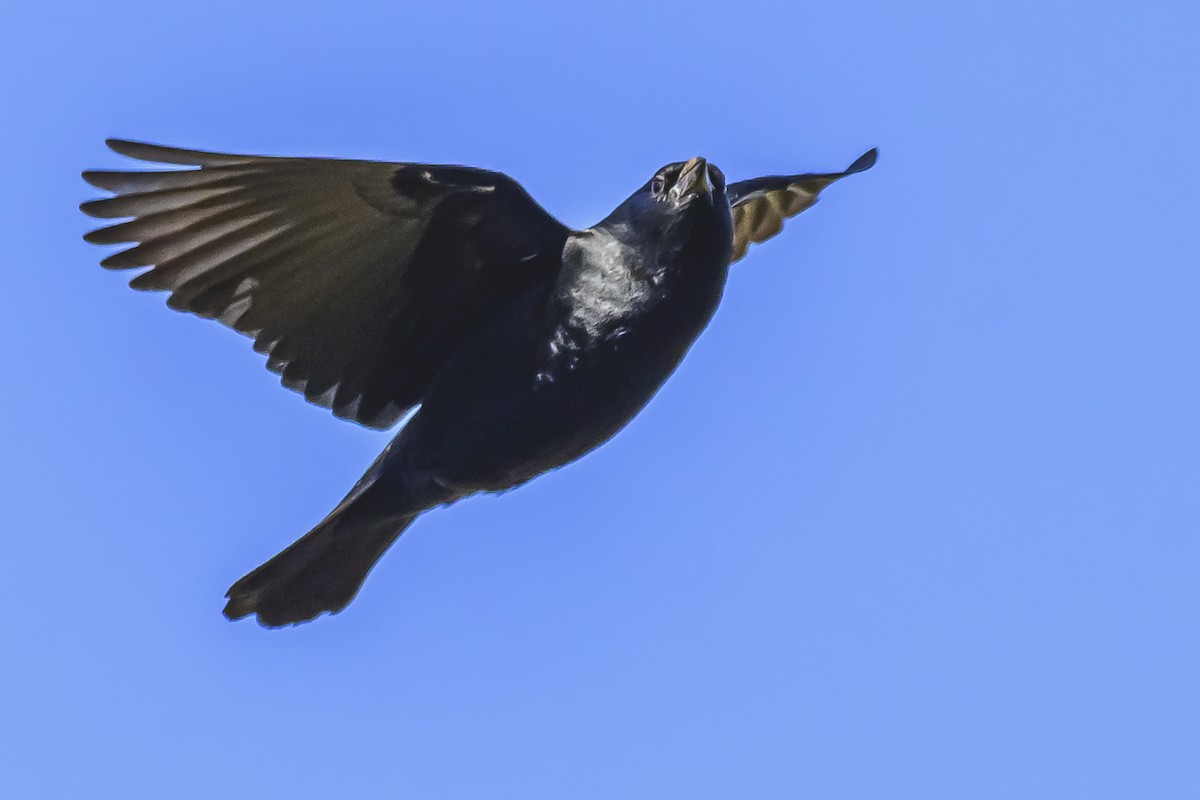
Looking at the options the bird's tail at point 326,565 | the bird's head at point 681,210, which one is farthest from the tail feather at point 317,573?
the bird's head at point 681,210

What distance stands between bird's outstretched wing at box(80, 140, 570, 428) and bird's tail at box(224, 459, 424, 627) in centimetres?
57

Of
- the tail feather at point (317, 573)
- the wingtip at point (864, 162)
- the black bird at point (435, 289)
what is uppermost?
the wingtip at point (864, 162)

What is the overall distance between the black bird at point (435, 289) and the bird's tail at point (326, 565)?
0.11 feet

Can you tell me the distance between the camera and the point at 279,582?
33.0 ft

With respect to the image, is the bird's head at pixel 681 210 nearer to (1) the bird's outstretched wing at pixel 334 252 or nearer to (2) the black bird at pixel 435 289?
(2) the black bird at pixel 435 289

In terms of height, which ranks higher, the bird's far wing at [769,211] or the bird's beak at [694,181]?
the bird's far wing at [769,211]

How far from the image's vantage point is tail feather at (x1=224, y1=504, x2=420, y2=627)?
10.0m

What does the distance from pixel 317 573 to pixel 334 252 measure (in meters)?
1.64

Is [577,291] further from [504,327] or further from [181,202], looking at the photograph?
[181,202]

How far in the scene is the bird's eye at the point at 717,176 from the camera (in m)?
9.34

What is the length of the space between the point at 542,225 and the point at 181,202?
1.66 meters

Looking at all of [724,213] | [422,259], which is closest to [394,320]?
[422,259]

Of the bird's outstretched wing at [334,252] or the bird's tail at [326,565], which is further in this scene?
the bird's tail at [326,565]

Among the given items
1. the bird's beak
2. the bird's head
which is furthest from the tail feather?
the bird's beak
